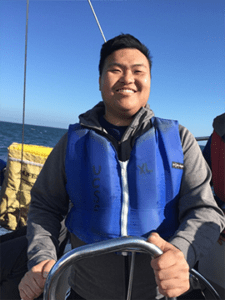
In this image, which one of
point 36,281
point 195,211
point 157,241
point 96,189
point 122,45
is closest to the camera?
point 157,241

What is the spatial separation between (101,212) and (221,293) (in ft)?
3.72

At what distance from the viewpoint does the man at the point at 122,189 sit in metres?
1.01

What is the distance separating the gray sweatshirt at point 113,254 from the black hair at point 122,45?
1.18ft

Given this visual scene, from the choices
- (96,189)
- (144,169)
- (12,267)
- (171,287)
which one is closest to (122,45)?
(144,169)

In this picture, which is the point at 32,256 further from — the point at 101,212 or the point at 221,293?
the point at 221,293

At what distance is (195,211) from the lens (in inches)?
39.5

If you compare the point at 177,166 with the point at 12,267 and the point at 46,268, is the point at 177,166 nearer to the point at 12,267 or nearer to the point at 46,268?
the point at 46,268

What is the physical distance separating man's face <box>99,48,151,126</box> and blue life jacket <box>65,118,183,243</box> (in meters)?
0.20

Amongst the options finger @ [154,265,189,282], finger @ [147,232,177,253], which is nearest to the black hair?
finger @ [147,232,177,253]

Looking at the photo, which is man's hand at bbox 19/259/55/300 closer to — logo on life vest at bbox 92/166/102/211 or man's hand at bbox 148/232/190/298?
logo on life vest at bbox 92/166/102/211

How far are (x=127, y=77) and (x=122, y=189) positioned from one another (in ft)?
2.02

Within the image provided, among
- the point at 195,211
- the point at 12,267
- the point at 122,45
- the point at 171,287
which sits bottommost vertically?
the point at 12,267

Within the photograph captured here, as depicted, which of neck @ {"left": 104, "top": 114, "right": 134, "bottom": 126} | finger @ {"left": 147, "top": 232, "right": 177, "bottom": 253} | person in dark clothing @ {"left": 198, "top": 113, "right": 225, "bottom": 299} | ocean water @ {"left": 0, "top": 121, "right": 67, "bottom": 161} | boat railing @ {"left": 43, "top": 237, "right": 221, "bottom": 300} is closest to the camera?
boat railing @ {"left": 43, "top": 237, "right": 221, "bottom": 300}

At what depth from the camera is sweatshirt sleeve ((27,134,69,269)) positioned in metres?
1.08
